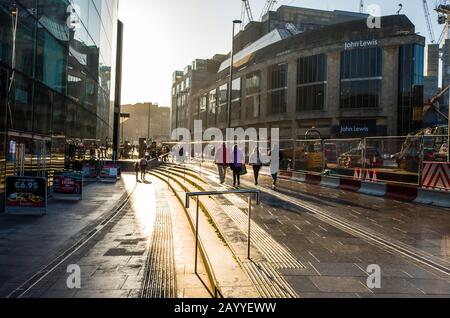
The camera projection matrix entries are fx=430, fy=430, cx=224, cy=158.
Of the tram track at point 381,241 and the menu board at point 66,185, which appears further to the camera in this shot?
the menu board at point 66,185

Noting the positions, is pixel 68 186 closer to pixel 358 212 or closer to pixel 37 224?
pixel 37 224

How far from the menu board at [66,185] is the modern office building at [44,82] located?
620mm

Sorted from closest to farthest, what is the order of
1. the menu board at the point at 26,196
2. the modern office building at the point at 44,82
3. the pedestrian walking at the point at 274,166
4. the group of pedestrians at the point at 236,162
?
the menu board at the point at 26,196 < the modern office building at the point at 44,82 < the group of pedestrians at the point at 236,162 < the pedestrian walking at the point at 274,166

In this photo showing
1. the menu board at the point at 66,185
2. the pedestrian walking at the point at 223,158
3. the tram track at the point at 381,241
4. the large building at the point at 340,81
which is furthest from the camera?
the large building at the point at 340,81

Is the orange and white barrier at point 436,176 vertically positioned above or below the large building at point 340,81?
below

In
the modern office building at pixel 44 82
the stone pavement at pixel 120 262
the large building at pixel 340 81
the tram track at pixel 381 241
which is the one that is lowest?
the stone pavement at pixel 120 262

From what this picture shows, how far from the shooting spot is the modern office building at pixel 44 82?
1264 cm

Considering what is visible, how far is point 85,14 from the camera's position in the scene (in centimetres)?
2375

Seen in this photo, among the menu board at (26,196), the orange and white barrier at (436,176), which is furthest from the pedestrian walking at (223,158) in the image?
the menu board at (26,196)

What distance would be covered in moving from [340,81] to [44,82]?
5016 cm

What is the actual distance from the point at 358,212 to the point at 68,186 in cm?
980

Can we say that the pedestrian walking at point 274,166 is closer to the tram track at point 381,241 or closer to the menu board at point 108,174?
the tram track at point 381,241

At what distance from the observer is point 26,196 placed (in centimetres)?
1186

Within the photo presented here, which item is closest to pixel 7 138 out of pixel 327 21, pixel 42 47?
pixel 42 47
